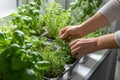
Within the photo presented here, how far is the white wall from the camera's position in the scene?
1223 millimetres

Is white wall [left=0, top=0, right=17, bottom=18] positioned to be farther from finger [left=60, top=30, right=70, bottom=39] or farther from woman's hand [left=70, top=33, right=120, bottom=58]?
woman's hand [left=70, top=33, right=120, bottom=58]

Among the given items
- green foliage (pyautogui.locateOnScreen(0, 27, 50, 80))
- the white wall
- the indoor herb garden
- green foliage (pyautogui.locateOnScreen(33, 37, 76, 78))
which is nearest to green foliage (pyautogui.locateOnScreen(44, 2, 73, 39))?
the indoor herb garden

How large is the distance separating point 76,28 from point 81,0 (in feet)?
0.91

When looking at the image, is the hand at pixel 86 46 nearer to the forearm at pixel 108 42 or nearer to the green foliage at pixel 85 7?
the forearm at pixel 108 42

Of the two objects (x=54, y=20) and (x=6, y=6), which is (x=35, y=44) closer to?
(x=54, y=20)

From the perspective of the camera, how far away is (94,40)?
86cm

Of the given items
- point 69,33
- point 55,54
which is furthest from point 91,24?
point 55,54

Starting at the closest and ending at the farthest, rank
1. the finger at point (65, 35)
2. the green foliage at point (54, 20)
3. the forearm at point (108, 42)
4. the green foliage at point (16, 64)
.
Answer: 1. the green foliage at point (16, 64)
2. the forearm at point (108, 42)
3. the finger at point (65, 35)
4. the green foliage at point (54, 20)

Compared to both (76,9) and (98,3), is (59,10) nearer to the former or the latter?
(76,9)

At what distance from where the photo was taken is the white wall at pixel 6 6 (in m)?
1.22

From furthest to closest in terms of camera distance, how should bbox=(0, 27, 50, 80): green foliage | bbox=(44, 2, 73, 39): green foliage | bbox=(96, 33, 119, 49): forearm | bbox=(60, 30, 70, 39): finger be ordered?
bbox=(44, 2, 73, 39): green foliage < bbox=(60, 30, 70, 39): finger < bbox=(96, 33, 119, 49): forearm < bbox=(0, 27, 50, 80): green foliage

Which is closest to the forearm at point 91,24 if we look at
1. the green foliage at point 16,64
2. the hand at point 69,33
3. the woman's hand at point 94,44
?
the hand at point 69,33

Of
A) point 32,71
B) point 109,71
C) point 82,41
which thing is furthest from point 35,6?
point 109,71

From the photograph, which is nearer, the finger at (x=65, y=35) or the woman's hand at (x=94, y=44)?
the woman's hand at (x=94, y=44)
